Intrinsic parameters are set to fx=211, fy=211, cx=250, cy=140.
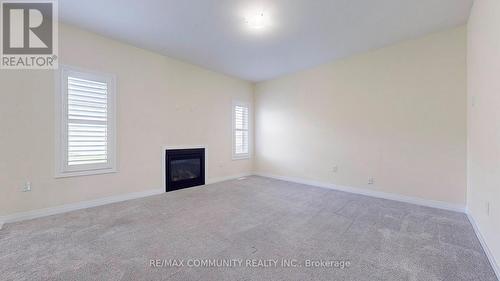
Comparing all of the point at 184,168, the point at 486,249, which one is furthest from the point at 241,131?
the point at 486,249

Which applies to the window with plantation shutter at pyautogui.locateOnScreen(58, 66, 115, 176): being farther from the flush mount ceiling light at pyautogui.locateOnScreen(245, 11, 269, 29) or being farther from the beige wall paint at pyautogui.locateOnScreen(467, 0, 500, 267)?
the beige wall paint at pyautogui.locateOnScreen(467, 0, 500, 267)

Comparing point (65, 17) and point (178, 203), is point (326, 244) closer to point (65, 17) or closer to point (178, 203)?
point (178, 203)

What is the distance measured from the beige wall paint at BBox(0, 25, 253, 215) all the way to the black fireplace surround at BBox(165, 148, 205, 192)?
0.18 metres

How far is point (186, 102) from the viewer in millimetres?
4750

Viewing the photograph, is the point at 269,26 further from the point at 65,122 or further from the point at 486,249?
the point at 486,249

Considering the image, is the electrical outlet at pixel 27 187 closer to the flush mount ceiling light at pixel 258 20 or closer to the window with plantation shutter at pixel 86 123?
the window with plantation shutter at pixel 86 123

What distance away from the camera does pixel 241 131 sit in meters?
6.04

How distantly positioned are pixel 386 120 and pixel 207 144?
3.81 meters

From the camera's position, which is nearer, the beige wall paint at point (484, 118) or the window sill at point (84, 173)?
the beige wall paint at point (484, 118)

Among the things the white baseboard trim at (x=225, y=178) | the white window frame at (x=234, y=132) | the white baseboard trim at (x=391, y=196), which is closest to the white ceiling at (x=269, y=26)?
the white window frame at (x=234, y=132)

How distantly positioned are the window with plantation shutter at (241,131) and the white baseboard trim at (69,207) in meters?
2.45

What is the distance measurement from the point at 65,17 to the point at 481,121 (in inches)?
216

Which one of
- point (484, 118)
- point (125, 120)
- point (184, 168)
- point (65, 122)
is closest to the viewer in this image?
point (484, 118)

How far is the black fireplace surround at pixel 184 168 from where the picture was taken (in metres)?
4.45
